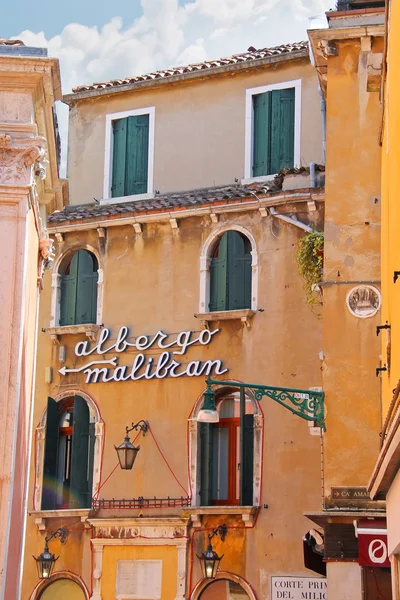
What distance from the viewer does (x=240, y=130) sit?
27.3m

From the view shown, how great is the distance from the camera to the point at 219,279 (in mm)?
25594

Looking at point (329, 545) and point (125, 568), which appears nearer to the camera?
point (329, 545)

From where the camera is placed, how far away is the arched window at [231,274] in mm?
25359

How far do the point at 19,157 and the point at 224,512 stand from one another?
11.2m

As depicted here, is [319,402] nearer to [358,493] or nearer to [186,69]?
[358,493]

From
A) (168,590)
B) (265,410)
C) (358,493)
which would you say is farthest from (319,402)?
(168,590)

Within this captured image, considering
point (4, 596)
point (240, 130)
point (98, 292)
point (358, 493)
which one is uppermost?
point (240, 130)

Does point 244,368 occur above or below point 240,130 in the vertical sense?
below

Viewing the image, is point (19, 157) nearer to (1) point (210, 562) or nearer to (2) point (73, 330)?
(1) point (210, 562)

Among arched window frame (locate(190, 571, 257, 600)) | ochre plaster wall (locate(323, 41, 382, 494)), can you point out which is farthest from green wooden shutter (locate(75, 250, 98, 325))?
ochre plaster wall (locate(323, 41, 382, 494))

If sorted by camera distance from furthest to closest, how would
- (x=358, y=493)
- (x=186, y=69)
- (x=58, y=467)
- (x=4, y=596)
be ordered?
(x=186, y=69) → (x=58, y=467) → (x=358, y=493) → (x=4, y=596)

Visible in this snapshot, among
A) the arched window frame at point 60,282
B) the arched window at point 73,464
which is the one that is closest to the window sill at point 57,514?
the arched window at point 73,464

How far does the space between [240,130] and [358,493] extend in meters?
10.9

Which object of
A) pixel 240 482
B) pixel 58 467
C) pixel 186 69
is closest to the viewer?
pixel 240 482
